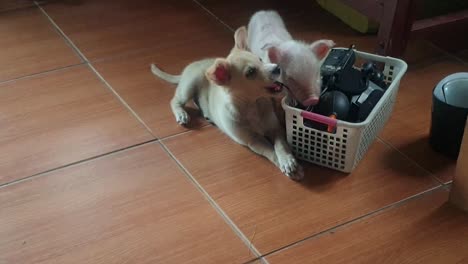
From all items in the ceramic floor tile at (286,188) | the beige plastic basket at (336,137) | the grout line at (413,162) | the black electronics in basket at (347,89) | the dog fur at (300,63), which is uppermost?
the dog fur at (300,63)

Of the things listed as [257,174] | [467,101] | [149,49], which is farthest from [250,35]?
[467,101]

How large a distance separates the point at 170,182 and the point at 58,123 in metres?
0.46

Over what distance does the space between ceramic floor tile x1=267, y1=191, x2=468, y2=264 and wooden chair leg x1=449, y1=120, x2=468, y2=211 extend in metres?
0.02

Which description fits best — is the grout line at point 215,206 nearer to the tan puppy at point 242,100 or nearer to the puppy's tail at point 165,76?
the tan puppy at point 242,100

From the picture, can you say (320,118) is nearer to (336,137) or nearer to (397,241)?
(336,137)

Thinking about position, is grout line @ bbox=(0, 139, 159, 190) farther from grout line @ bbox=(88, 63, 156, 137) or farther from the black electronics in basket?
the black electronics in basket

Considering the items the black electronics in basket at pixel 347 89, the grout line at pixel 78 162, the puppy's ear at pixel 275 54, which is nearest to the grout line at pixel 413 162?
the black electronics in basket at pixel 347 89

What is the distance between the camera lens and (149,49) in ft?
7.32

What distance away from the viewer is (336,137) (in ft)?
5.06

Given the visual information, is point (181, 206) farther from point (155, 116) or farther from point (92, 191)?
point (155, 116)

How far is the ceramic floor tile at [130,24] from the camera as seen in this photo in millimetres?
2270

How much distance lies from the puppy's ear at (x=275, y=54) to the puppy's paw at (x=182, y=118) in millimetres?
327

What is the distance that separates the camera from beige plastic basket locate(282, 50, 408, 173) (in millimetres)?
1513

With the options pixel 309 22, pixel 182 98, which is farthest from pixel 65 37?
pixel 309 22
